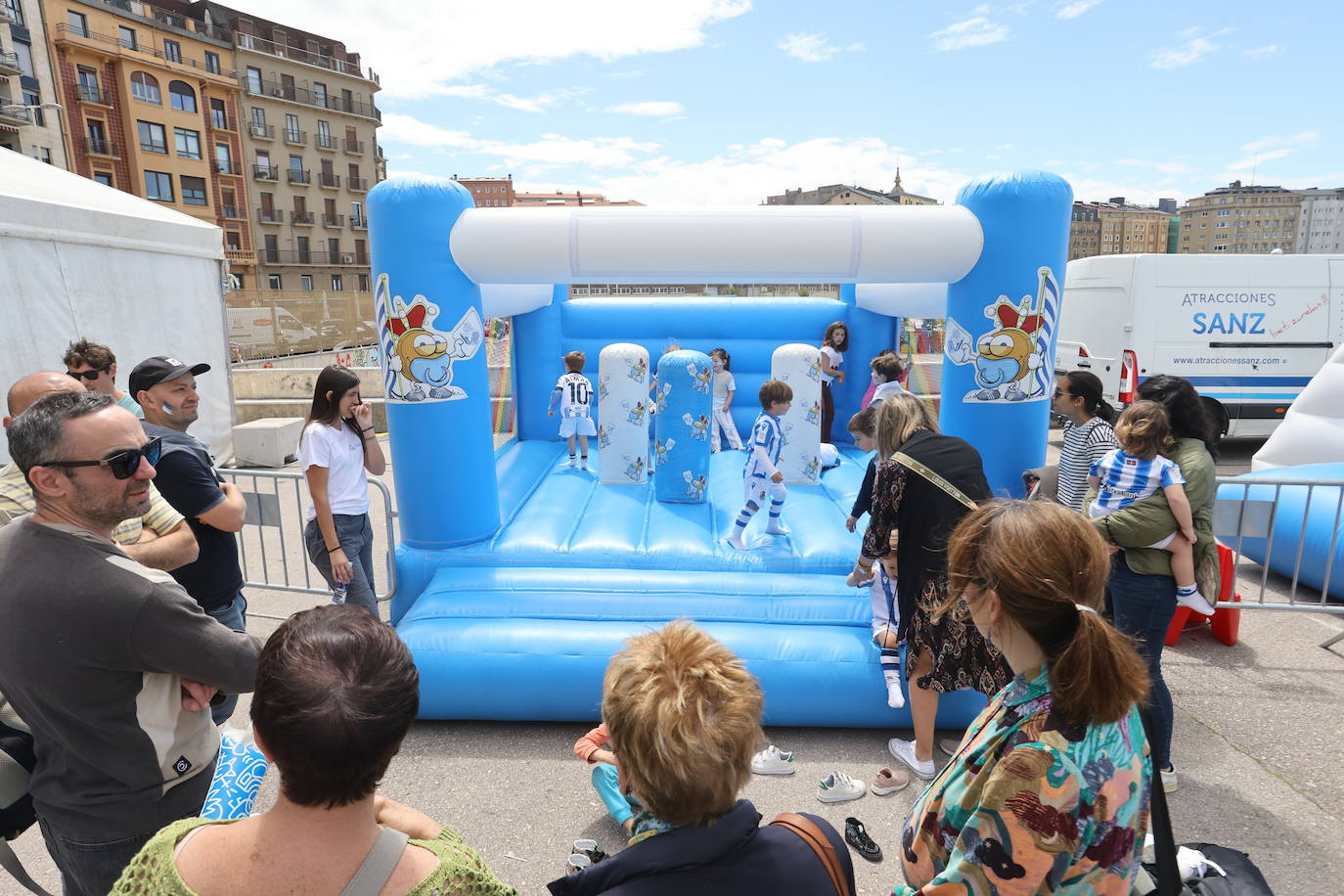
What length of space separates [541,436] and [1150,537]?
22.2ft

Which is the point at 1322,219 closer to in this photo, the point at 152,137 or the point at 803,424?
the point at 152,137

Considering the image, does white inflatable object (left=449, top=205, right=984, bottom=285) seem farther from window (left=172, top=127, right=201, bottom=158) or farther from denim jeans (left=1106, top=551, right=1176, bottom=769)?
window (left=172, top=127, right=201, bottom=158)

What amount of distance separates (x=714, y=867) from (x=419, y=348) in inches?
164

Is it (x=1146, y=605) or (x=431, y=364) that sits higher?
(x=431, y=364)

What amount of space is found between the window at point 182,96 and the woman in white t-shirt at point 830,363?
1490 inches

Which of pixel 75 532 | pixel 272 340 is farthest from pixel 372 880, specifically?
pixel 272 340

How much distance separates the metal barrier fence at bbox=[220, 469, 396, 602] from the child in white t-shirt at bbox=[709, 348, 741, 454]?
340 cm

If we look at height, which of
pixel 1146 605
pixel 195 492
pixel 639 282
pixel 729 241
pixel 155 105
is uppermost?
pixel 155 105

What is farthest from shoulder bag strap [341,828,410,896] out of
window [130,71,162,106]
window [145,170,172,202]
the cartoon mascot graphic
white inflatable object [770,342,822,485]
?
window [130,71,162,106]

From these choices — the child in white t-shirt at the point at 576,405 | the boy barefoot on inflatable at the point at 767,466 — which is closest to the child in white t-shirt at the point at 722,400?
the child in white t-shirt at the point at 576,405

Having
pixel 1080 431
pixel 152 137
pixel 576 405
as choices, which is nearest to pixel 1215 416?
pixel 1080 431

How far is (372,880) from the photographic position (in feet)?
3.38

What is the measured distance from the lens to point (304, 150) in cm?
3991

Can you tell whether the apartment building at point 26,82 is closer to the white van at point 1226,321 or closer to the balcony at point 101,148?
the balcony at point 101,148
